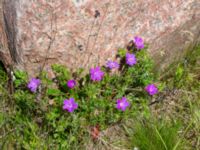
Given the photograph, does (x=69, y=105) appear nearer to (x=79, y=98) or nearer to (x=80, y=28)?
(x=79, y=98)

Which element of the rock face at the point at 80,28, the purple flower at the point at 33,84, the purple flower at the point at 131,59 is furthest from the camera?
the purple flower at the point at 131,59

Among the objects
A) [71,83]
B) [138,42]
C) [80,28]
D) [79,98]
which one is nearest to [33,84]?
[71,83]

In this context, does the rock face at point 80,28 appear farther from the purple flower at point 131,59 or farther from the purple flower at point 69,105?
the purple flower at point 69,105

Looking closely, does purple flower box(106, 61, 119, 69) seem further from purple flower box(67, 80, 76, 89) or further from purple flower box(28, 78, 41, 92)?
purple flower box(28, 78, 41, 92)

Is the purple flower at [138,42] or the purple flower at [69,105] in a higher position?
the purple flower at [138,42]

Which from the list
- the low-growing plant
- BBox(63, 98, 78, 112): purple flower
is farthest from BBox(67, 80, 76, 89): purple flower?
BBox(63, 98, 78, 112): purple flower

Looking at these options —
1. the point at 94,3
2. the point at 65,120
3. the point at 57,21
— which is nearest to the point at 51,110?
the point at 65,120

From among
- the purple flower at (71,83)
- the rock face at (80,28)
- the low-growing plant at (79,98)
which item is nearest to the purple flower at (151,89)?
the low-growing plant at (79,98)
